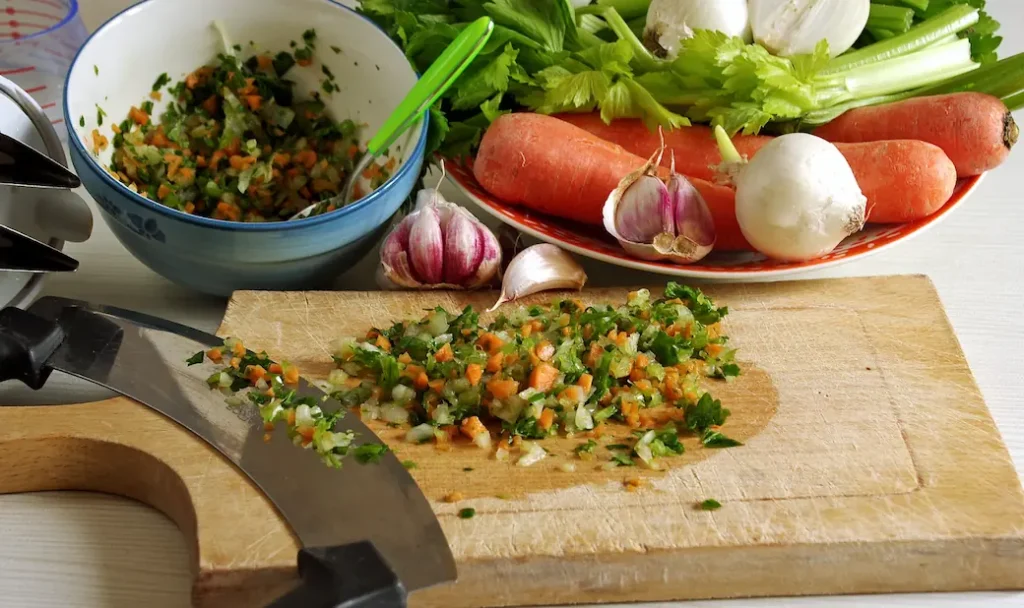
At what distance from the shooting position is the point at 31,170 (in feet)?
4.19

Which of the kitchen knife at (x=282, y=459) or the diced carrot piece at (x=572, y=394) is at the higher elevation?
the diced carrot piece at (x=572, y=394)

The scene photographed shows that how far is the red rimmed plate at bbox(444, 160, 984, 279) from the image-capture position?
4.63 ft

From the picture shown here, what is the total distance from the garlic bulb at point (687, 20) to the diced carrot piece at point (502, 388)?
2.48 feet

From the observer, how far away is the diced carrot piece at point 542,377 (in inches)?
46.2

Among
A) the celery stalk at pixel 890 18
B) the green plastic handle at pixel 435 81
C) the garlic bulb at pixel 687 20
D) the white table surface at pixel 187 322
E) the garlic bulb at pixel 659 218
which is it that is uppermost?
the celery stalk at pixel 890 18

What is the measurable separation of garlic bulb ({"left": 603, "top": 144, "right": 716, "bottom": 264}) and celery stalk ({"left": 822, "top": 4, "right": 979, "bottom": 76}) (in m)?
0.41

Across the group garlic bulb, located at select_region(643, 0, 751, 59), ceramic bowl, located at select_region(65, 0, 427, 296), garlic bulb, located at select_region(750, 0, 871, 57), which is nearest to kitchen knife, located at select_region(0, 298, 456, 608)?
ceramic bowl, located at select_region(65, 0, 427, 296)

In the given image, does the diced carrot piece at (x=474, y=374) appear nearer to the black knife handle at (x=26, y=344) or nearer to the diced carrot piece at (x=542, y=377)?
the diced carrot piece at (x=542, y=377)

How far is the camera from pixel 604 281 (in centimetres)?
153

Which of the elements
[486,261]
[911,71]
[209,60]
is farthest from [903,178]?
[209,60]

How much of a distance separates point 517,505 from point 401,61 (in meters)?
0.73

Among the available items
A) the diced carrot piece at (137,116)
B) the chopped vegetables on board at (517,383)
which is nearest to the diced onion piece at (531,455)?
the chopped vegetables on board at (517,383)

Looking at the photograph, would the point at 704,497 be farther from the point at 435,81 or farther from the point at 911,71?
the point at 911,71

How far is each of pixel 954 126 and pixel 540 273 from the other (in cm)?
74
